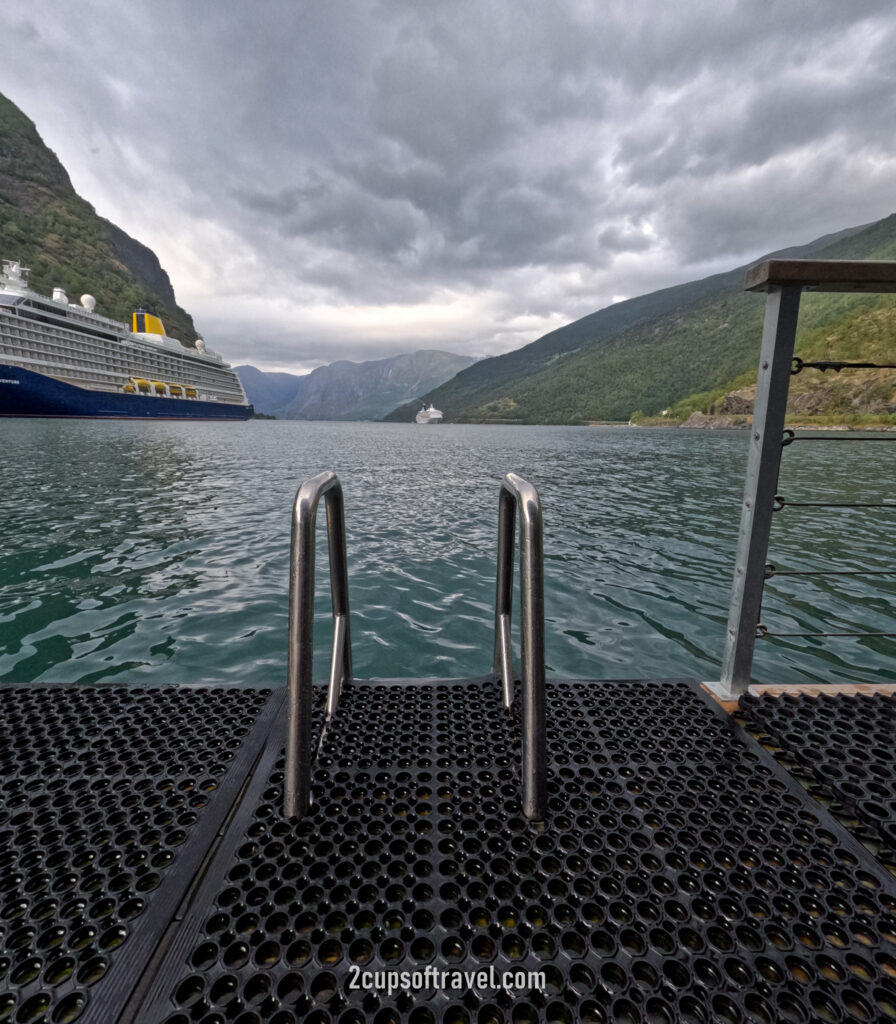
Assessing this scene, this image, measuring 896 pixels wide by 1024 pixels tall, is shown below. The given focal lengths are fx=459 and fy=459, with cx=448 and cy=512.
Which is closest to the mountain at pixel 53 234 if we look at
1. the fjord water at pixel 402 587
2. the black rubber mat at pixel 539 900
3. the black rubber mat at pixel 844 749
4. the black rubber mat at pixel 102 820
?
the fjord water at pixel 402 587

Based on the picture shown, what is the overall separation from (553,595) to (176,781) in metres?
4.95

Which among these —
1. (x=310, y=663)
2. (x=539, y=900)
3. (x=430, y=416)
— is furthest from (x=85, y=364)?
(x=430, y=416)

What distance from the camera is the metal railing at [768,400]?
1.82m

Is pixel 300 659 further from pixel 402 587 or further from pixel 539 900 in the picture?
pixel 402 587

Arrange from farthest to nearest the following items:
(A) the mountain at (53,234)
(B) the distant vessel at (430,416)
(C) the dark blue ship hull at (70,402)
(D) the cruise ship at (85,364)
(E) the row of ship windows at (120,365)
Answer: (B) the distant vessel at (430,416) < (A) the mountain at (53,234) < (E) the row of ship windows at (120,365) < (D) the cruise ship at (85,364) < (C) the dark blue ship hull at (70,402)

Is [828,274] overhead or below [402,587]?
overhead

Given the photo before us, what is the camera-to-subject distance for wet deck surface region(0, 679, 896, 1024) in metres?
1.07

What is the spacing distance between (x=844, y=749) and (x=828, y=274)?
1900 mm

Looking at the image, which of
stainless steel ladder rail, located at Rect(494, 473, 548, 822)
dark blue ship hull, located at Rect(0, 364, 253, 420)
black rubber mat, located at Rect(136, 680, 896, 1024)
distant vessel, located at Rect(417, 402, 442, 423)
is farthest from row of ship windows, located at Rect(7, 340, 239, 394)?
distant vessel, located at Rect(417, 402, 442, 423)

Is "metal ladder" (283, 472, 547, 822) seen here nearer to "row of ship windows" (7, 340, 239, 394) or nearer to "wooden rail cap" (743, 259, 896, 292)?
"wooden rail cap" (743, 259, 896, 292)

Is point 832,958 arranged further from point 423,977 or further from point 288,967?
point 288,967

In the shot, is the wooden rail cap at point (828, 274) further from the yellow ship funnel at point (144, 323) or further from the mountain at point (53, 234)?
the mountain at point (53, 234)

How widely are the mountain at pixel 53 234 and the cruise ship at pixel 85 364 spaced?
1100cm

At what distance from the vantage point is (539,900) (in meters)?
1.28
